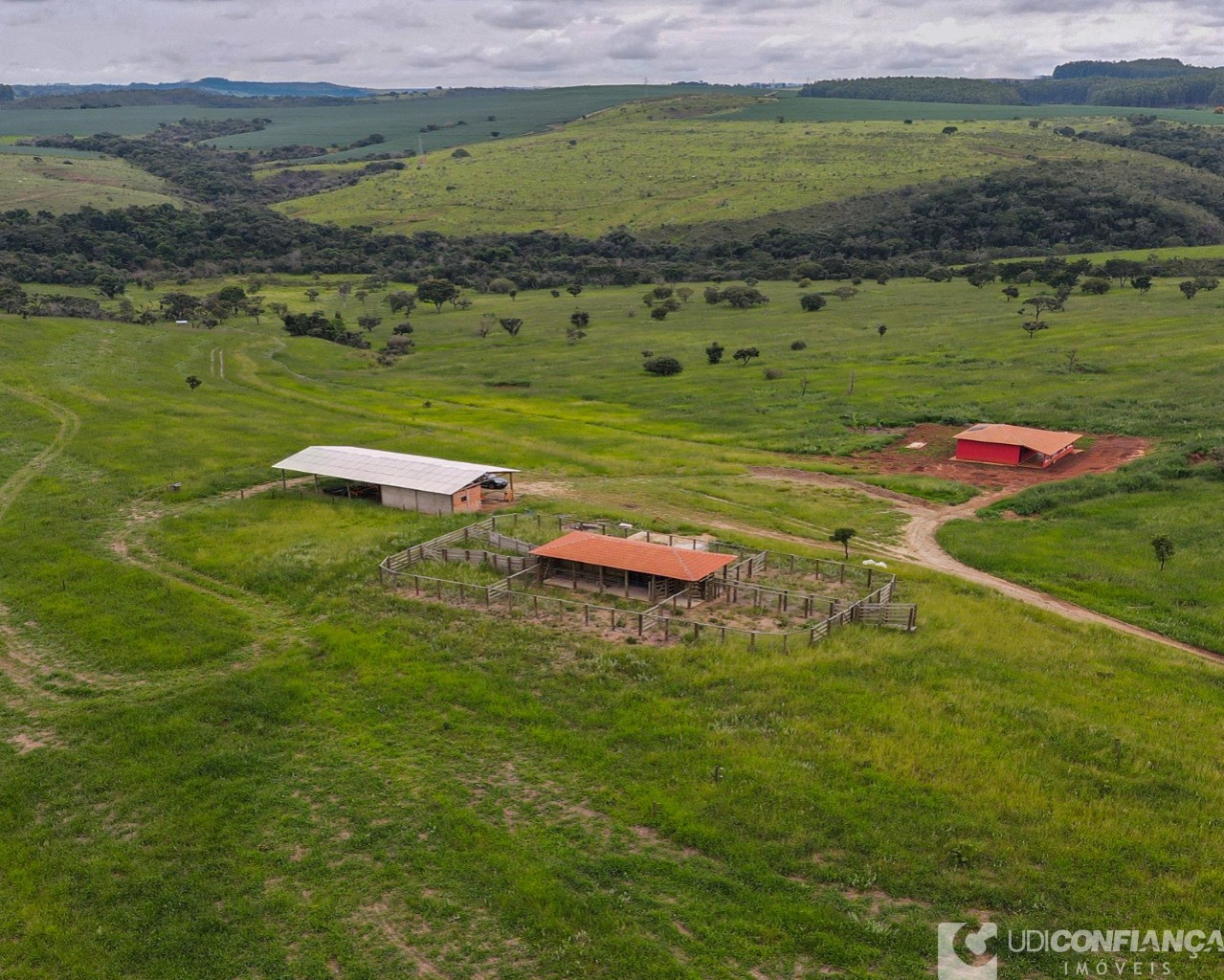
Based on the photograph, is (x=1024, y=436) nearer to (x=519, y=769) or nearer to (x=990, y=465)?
(x=990, y=465)

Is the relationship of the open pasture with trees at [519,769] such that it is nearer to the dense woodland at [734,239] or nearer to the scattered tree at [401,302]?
the scattered tree at [401,302]

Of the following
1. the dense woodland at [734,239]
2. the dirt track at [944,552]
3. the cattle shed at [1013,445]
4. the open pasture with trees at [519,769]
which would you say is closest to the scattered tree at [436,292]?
the dense woodland at [734,239]

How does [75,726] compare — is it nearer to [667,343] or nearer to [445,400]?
[445,400]

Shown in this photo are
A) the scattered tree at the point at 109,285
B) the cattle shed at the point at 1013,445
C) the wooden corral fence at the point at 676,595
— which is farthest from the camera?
the scattered tree at the point at 109,285

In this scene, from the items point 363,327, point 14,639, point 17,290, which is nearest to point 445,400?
point 363,327

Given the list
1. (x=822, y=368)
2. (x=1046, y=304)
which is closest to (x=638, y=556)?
(x=822, y=368)
